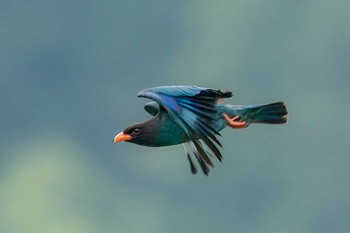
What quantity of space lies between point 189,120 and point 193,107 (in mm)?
357

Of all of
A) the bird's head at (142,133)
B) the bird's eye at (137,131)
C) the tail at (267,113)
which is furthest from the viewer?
the tail at (267,113)

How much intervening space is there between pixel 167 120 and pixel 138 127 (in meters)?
0.46

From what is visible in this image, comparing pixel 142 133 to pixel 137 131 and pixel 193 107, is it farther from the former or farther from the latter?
pixel 193 107

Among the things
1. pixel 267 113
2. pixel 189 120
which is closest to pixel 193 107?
pixel 189 120

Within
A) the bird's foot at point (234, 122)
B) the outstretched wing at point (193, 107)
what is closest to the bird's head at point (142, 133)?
the outstretched wing at point (193, 107)

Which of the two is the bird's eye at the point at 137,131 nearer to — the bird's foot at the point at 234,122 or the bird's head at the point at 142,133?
the bird's head at the point at 142,133

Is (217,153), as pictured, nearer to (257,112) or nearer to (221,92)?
(221,92)

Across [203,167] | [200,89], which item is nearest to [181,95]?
[200,89]

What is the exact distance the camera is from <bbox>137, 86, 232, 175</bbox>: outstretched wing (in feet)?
43.0

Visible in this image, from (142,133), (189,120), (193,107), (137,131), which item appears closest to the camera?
(189,120)

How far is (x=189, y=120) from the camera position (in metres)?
13.2

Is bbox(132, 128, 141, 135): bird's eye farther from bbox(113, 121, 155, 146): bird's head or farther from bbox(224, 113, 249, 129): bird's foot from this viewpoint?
bbox(224, 113, 249, 129): bird's foot

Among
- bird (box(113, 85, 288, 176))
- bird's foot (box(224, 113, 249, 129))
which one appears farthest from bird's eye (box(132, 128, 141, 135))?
bird's foot (box(224, 113, 249, 129))

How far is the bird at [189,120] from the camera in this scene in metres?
13.2
